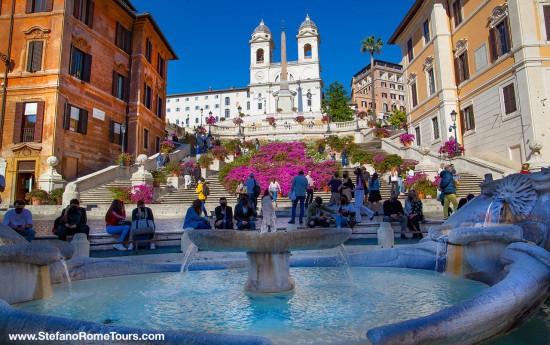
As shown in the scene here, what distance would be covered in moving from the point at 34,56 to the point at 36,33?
1.48 meters

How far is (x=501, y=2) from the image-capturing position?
821 inches

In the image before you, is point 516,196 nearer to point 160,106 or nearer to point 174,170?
point 174,170

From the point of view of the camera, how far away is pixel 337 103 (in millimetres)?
63219

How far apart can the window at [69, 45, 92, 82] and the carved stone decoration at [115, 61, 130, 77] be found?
3.03 meters

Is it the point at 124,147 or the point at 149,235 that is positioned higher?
the point at 124,147

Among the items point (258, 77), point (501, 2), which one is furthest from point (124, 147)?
point (258, 77)

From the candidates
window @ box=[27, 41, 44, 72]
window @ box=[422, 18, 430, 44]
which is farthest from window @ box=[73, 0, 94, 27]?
window @ box=[422, 18, 430, 44]

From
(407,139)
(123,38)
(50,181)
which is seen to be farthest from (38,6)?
(407,139)

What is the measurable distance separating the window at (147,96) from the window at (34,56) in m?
8.51

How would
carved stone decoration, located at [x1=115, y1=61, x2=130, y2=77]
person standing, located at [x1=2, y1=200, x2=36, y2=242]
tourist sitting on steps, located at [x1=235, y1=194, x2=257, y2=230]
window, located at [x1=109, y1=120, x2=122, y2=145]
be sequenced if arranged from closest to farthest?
1. person standing, located at [x1=2, y1=200, x2=36, y2=242]
2. tourist sitting on steps, located at [x1=235, y1=194, x2=257, y2=230]
3. window, located at [x1=109, y1=120, x2=122, y2=145]
4. carved stone decoration, located at [x1=115, y1=61, x2=130, y2=77]

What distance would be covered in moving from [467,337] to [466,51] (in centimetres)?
2710

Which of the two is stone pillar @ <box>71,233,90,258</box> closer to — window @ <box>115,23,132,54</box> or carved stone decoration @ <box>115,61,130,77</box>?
carved stone decoration @ <box>115,61,130,77</box>

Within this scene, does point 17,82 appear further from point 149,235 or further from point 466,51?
point 466,51

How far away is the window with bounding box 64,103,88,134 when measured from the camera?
74.4 feet
